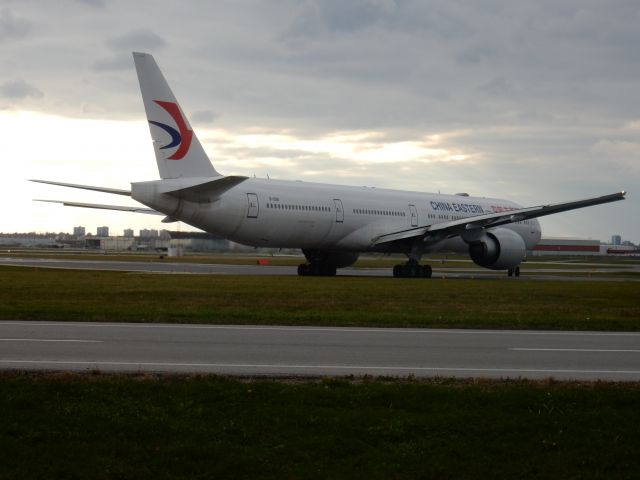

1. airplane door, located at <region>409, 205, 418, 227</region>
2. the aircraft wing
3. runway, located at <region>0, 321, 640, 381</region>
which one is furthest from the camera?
airplane door, located at <region>409, 205, 418, 227</region>

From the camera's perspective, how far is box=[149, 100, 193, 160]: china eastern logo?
1272 inches

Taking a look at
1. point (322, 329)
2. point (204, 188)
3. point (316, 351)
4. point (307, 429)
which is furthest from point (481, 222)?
point (307, 429)

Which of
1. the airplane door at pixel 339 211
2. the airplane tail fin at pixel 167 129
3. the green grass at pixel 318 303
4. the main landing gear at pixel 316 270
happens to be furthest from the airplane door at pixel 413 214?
the airplane tail fin at pixel 167 129

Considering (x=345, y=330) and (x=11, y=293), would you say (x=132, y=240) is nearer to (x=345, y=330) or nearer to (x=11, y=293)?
(x=11, y=293)

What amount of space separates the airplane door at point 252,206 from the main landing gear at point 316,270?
5789mm

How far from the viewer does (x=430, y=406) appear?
28.4 ft

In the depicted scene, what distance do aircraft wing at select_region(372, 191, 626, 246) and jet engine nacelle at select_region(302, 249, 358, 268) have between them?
6.60 ft

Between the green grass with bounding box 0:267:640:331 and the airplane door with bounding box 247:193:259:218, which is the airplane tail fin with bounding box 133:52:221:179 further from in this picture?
the green grass with bounding box 0:267:640:331

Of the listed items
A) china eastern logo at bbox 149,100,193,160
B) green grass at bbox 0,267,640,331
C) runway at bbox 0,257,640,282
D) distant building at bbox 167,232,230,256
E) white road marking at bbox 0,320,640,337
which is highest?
china eastern logo at bbox 149,100,193,160

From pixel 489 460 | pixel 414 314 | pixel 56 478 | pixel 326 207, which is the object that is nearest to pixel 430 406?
pixel 489 460

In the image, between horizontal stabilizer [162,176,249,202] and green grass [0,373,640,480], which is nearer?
green grass [0,373,640,480]

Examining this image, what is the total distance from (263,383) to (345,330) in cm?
699

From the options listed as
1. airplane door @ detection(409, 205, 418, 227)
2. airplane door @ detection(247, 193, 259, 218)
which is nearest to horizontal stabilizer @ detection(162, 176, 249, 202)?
airplane door @ detection(247, 193, 259, 218)

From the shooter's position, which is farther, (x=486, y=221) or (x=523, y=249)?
(x=523, y=249)
